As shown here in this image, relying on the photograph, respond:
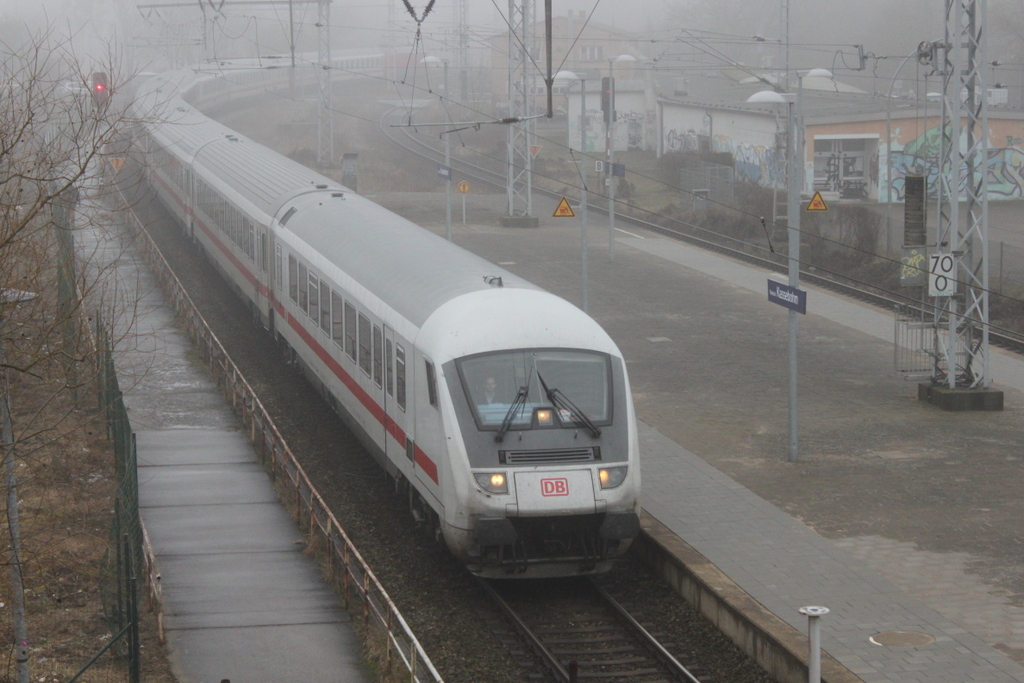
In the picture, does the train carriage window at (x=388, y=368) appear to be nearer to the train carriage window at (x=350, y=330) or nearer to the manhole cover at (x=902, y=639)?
the train carriage window at (x=350, y=330)

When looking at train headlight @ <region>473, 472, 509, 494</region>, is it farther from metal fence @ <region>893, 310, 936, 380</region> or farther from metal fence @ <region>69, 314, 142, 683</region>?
metal fence @ <region>893, 310, 936, 380</region>

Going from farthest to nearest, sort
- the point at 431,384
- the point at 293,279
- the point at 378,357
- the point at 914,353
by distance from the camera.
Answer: the point at 914,353
the point at 293,279
the point at 378,357
the point at 431,384

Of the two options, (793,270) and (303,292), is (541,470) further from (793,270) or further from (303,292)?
(303,292)

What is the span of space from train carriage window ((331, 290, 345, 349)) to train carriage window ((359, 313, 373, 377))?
108 centimetres

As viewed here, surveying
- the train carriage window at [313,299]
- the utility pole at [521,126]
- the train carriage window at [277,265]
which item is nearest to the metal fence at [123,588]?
the train carriage window at [313,299]

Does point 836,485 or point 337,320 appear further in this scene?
point 337,320

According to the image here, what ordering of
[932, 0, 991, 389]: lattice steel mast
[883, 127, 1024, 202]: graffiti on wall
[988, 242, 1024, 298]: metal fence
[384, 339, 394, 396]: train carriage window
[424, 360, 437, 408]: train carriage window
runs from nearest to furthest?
[424, 360, 437, 408]: train carriage window
[384, 339, 394, 396]: train carriage window
[932, 0, 991, 389]: lattice steel mast
[988, 242, 1024, 298]: metal fence
[883, 127, 1024, 202]: graffiti on wall

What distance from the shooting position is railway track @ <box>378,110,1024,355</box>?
77.8 feet

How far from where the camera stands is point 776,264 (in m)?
31.9

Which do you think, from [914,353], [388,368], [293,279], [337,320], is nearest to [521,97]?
[914,353]

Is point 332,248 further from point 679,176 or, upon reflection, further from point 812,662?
point 679,176

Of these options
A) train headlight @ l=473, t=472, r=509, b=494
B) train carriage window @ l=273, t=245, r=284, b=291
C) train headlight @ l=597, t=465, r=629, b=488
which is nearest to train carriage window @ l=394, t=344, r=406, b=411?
train headlight @ l=473, t=472, r=509, b=494

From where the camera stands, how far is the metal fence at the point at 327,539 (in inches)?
388

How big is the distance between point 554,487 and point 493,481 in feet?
1.77
